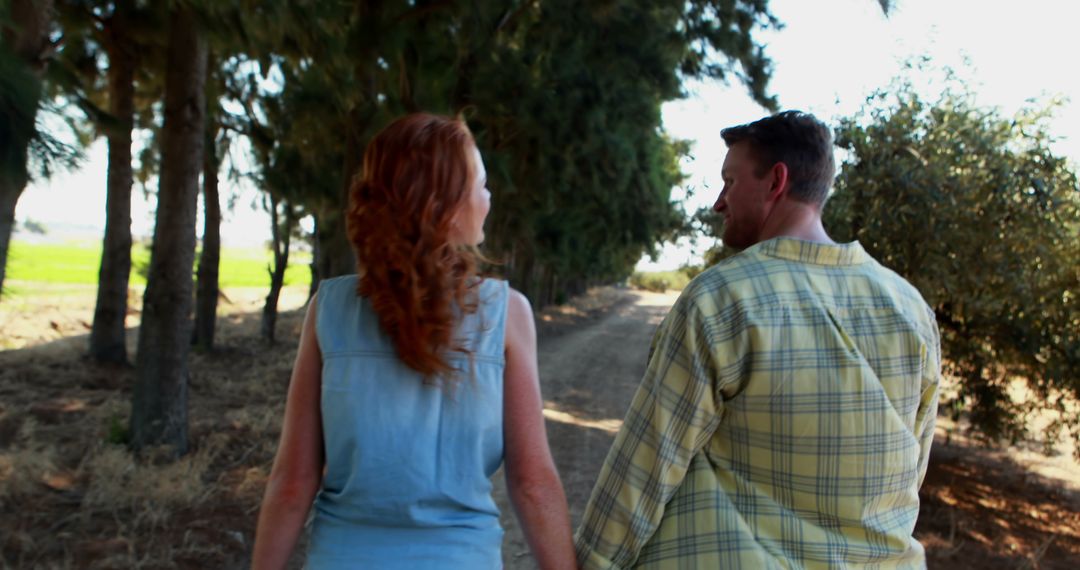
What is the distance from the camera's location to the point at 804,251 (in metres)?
1.72

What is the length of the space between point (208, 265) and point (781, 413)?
1277 cm

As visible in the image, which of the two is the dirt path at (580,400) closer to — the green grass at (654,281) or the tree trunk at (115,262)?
the tree trunk at (115,262)

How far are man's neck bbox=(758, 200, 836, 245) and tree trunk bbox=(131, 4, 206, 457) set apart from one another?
5.62 m

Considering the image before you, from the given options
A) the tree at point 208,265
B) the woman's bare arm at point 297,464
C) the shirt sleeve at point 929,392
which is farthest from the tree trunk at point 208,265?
the shirt sleeve at point 929,392

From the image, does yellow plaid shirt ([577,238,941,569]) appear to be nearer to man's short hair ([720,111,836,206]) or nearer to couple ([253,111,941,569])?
couple ([253,111,941,569])

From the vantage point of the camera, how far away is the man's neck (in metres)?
1.76

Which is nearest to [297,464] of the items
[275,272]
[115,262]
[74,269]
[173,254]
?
[173,254]

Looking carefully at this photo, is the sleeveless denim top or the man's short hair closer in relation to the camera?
the sleeveless denim top

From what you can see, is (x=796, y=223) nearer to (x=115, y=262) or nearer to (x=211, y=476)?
(x=211, y=476)

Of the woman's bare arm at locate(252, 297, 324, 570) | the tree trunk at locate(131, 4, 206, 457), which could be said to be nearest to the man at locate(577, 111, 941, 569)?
the woman's bare arm at locate(252, 297, 324, 570)

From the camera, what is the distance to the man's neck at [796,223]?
69.2 inches

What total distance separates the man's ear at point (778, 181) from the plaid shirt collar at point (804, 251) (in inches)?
4.3

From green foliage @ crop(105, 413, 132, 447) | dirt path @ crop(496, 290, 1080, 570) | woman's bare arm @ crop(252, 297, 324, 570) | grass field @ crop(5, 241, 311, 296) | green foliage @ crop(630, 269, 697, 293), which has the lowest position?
dirt path @ crop(496, 290, 1080, 570)

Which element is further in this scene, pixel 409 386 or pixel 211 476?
pixel 211 476
